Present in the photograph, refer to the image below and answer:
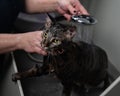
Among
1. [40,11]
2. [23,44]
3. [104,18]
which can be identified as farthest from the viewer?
[104,18]

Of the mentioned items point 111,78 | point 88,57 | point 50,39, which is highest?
point 50,39

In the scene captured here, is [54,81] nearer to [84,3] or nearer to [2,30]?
[2,30]

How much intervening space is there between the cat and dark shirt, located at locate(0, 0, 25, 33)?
18cm

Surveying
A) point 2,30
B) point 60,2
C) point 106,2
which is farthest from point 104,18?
point 2,30

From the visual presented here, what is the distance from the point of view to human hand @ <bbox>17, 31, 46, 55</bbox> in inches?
28.2

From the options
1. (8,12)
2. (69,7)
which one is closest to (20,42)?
(8,12)

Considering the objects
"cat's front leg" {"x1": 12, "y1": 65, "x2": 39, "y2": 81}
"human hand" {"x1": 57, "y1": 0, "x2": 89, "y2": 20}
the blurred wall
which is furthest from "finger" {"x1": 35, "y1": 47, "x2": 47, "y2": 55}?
the blurred wall

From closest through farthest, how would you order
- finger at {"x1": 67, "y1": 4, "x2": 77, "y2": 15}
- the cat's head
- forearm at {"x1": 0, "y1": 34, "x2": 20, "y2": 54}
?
the cat's head → forearm at {"x1": 0, "y1": 34, "x2": 20, "y2": 54} → finger at {"x1": 67, "y1": 4, "x2": 77, "y2": 15}

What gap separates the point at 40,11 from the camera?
0.99 m

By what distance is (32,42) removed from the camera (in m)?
0.73

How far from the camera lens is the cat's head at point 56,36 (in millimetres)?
655

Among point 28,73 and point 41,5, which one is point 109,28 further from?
point 28,73

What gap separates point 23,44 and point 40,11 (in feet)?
0.90

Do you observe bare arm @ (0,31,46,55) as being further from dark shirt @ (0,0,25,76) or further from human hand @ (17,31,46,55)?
dark shirt @ (0,0,25,76)
